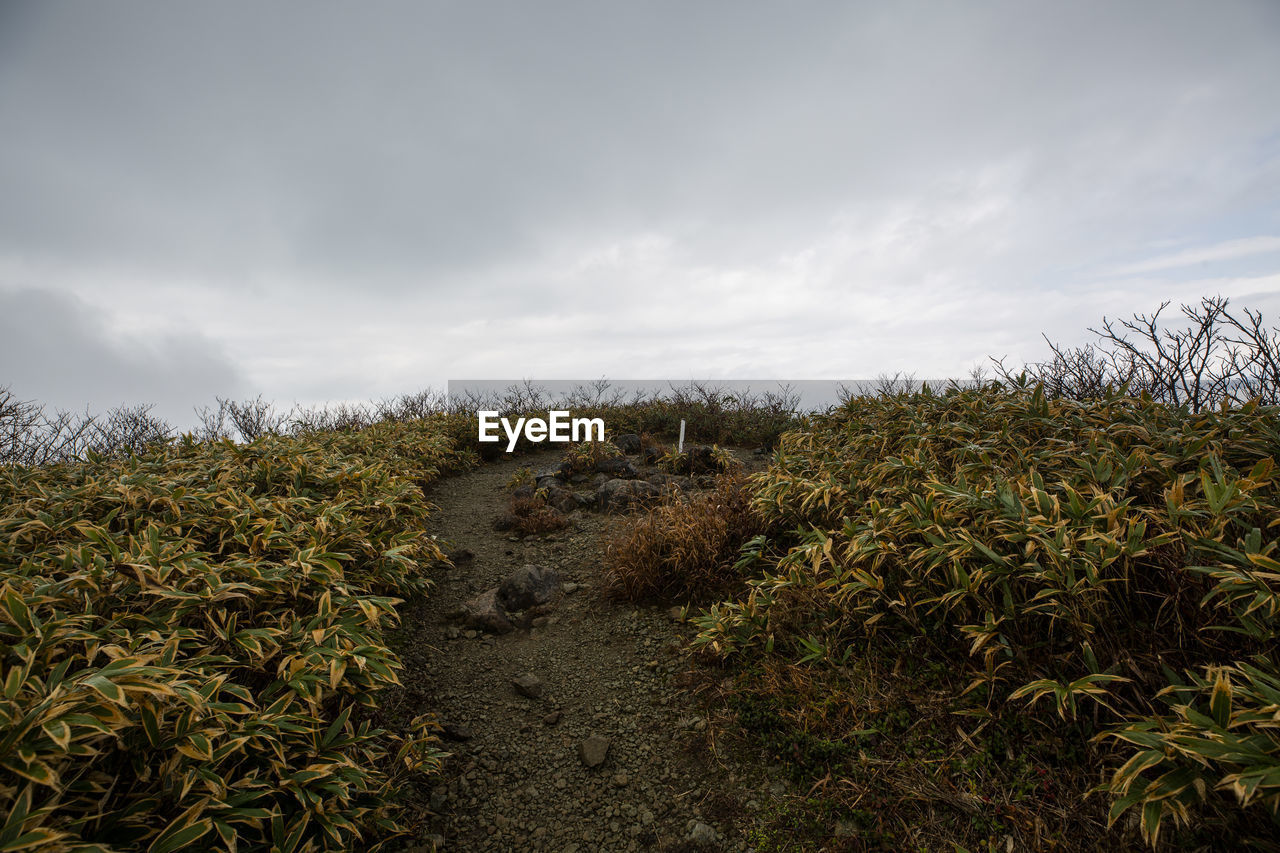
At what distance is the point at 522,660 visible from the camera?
11.6 ft

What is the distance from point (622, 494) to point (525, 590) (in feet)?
6.36

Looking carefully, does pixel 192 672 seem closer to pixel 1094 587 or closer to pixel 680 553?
pixel 680 553

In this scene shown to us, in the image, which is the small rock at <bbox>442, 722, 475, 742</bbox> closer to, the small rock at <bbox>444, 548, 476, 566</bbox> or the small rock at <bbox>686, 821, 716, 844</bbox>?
the small rock at <bbox>686, 821, 716, 844</bbox>

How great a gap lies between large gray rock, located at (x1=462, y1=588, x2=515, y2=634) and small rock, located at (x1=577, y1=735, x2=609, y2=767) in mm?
1285

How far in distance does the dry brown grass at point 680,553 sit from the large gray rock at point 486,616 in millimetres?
828

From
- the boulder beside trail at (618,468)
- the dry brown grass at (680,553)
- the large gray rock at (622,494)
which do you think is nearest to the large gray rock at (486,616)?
the dry brown grass at (680,553)

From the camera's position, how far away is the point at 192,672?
1.72 metres

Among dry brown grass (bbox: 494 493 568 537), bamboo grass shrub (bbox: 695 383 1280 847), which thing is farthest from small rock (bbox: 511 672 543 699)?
dry brown grass (bbox: 494 493 568 537)

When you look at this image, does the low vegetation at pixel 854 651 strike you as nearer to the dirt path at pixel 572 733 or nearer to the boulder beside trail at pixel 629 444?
the dirt path at pixel 572 733

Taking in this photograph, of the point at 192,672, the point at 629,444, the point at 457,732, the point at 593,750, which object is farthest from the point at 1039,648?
the point at 629,444

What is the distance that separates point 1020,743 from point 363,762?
275 cm

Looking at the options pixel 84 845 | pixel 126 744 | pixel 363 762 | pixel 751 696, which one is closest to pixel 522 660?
pixel 363 762

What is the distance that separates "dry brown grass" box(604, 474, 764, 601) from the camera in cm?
386

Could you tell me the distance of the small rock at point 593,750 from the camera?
2658mm
